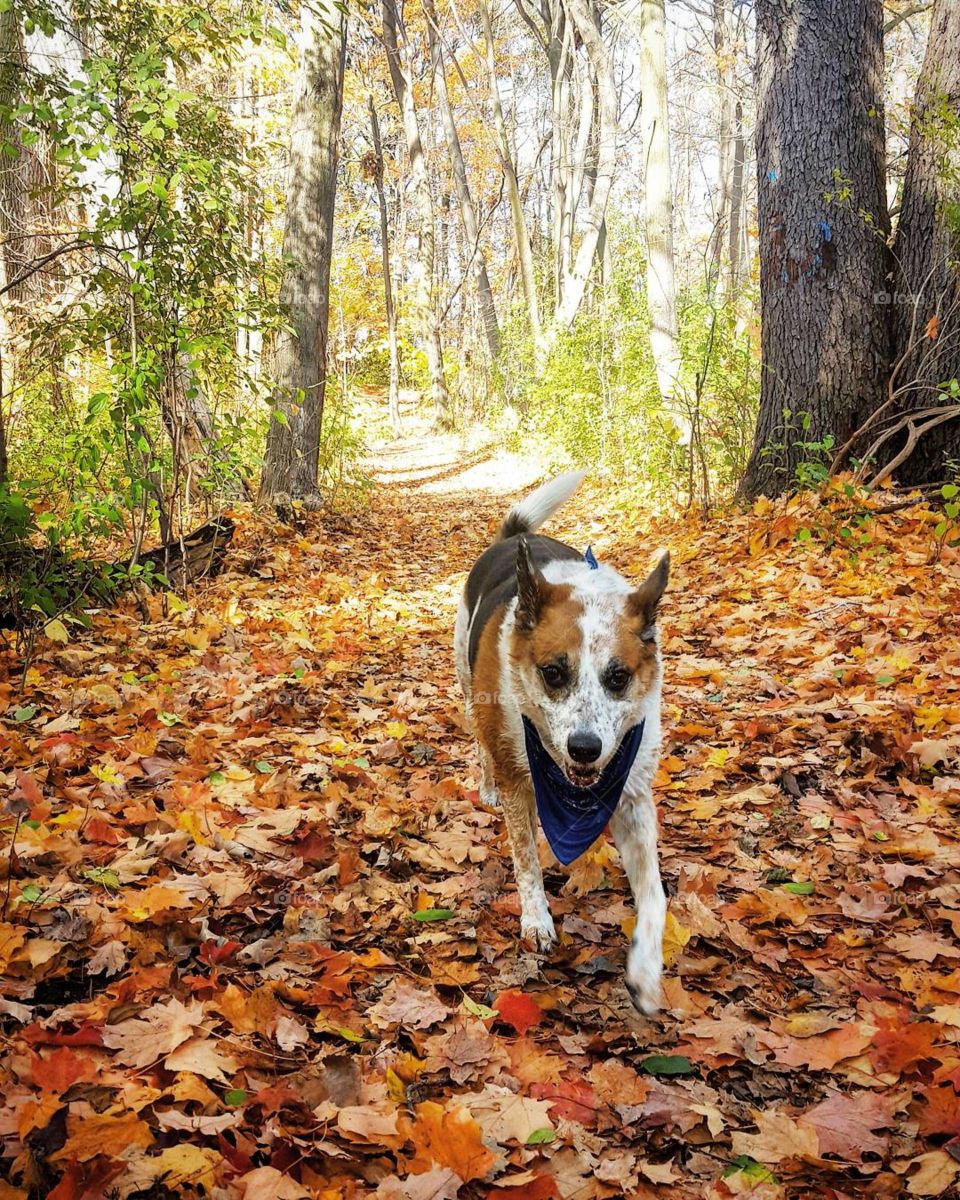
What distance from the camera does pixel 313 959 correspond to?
9.57ft

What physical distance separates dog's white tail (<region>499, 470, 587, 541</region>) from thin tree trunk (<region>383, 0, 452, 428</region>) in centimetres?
2125

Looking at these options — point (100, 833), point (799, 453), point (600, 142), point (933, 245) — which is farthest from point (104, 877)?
point (600, 142)

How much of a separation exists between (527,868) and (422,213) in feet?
85.9

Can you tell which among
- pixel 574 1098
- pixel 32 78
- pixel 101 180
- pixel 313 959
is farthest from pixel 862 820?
pixel 101 180

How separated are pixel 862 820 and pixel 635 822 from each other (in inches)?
48.6

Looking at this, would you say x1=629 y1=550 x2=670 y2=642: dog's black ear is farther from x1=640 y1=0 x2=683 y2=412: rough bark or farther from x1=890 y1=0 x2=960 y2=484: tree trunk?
x1=640 y1=0 x2=683 y2=412: rough bark

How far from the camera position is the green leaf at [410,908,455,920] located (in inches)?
131

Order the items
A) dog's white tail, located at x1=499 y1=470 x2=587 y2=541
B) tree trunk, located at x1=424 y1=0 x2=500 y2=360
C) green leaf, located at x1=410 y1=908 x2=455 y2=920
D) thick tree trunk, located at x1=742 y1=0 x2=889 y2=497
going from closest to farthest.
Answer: green leaf, located at x1=410 y1=908 x2=455 y2=920 → dog's white tail, located at x1=499 y1=470 x2=587 y2=541 → thick tree trunk, located at x1=742 y1=0 x2=889 y2=497 → tree trunk, located at x1=424 y1=0 x2=500 y2=360

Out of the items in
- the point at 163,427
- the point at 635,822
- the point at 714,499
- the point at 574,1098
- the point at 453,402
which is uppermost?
the point at 453,402

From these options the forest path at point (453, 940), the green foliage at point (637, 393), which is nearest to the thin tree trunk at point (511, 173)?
the green foliage at point (637, 393)

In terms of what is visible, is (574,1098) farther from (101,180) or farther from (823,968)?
(101,180)

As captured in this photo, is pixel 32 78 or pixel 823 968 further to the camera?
pixel 32 78

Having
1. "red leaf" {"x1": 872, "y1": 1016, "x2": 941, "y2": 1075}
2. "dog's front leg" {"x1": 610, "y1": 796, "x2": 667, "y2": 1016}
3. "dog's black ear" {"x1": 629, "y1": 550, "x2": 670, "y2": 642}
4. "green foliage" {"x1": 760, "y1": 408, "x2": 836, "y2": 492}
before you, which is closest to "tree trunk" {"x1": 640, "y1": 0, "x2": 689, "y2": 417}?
"green foliage" {"x1": 760, "y1": 408, "x2": 836, "y2": 492}

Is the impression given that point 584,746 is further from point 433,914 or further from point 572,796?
point 433,914
